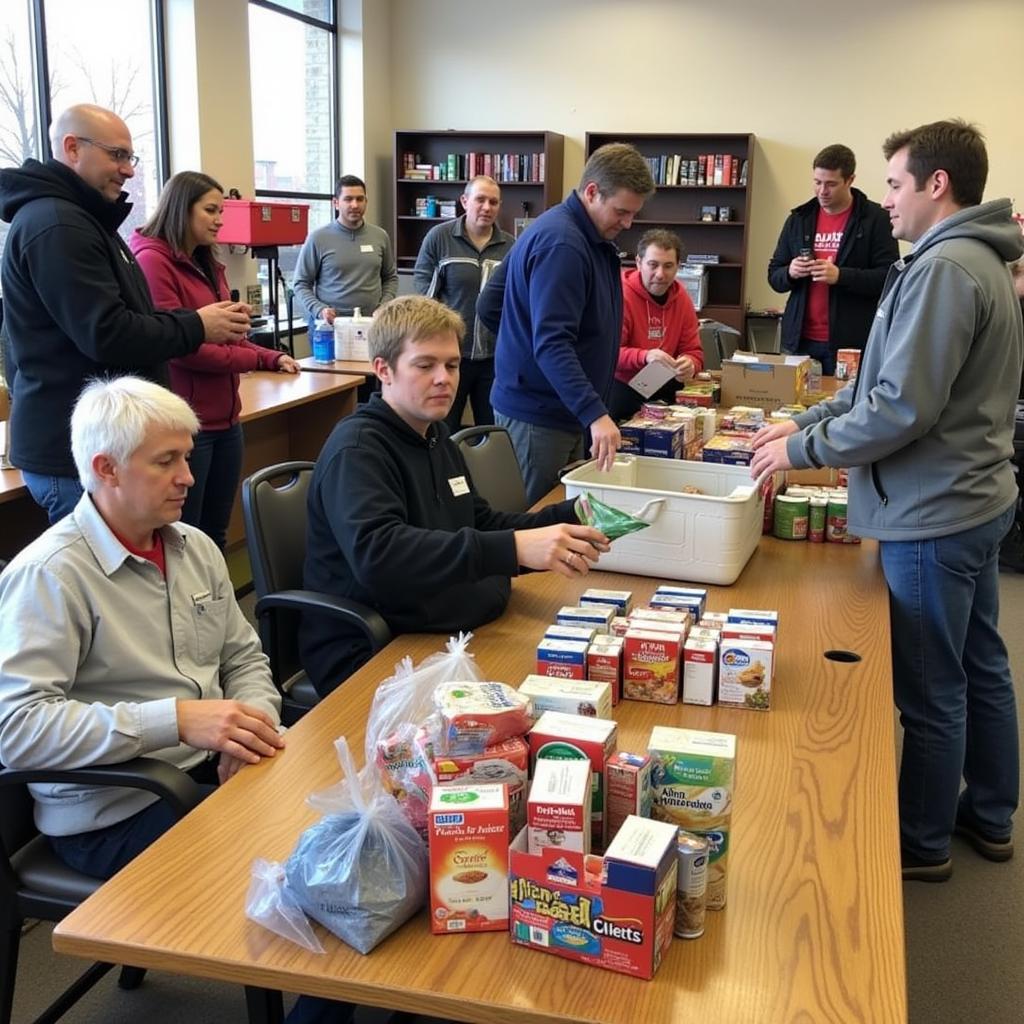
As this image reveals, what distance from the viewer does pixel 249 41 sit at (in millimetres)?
6445

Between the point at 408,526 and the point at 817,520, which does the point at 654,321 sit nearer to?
the point at 817,520

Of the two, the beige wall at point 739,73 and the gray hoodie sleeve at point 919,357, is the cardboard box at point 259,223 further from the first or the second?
the gray hoodie sleeve at point 919,357

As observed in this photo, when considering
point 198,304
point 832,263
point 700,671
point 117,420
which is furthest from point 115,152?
point 832,263

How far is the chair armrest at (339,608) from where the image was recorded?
6.40ft

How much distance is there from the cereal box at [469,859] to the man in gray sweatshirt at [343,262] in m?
5.40

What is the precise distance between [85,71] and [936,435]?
4.97 m

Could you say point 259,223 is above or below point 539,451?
above

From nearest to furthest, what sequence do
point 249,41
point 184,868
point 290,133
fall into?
point 184,868 → point 249,41 → point 290,133

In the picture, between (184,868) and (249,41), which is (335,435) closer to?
(184,868)

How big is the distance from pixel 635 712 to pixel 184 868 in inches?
26.8

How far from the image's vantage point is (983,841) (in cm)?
262

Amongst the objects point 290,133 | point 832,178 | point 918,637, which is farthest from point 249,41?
point 918,637

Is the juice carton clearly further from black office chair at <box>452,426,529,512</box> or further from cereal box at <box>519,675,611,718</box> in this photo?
black office chair at <box>452,426,529,512</box>

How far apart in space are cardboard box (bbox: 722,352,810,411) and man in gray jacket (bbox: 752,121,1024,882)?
5.22ft
